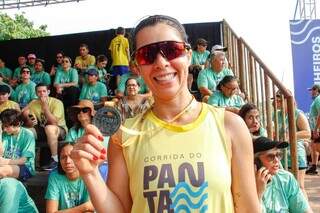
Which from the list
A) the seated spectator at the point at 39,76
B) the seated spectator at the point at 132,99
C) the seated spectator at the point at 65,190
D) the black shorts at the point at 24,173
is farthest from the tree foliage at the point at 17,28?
the seated spectator at the point at 65,190

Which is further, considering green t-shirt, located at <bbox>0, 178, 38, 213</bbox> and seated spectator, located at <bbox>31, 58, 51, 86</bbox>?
seated spectator, located at <bbox>31, 58, 51, 86</bbox>

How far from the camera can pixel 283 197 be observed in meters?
3.59

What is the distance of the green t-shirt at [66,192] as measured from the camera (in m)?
4.34

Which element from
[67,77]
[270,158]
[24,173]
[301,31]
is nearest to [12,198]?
[24,173]

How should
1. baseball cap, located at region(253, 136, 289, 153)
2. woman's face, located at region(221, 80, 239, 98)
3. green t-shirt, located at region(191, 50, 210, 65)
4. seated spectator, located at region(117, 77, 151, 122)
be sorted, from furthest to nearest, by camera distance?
green t-shirt, located at region(191, 50, 210, 65) → woman's face, located at region(221, 80, 239, 98) → seated spectator, located at region(117, 77, 151, 122) → baseball cap, located at region(253, 136, 289, 153)

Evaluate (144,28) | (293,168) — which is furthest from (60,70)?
(144,28)

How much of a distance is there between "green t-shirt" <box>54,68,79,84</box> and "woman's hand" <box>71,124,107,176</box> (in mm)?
8609

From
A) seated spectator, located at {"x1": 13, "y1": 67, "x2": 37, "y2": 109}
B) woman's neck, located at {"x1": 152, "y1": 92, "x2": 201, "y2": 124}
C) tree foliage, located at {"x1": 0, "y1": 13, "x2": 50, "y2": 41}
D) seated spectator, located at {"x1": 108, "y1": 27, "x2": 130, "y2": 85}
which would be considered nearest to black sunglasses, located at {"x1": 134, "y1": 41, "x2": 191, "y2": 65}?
woman's neck, located at {"x1": 152, "y1": 92, "x2": 201, "y2": 124}

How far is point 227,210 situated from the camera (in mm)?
1393

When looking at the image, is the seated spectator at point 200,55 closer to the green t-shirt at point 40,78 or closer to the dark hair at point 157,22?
the green t-shirt at point 40,78

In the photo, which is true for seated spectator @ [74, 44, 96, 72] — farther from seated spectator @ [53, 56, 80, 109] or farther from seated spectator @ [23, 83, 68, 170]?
seated spectator @ [23, 83, 68, 170]

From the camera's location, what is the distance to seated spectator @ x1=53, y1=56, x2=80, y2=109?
29.6 ft

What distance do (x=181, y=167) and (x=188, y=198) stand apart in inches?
3.6

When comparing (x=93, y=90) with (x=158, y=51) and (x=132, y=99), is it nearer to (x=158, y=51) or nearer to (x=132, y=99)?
(x=132, y=99)
